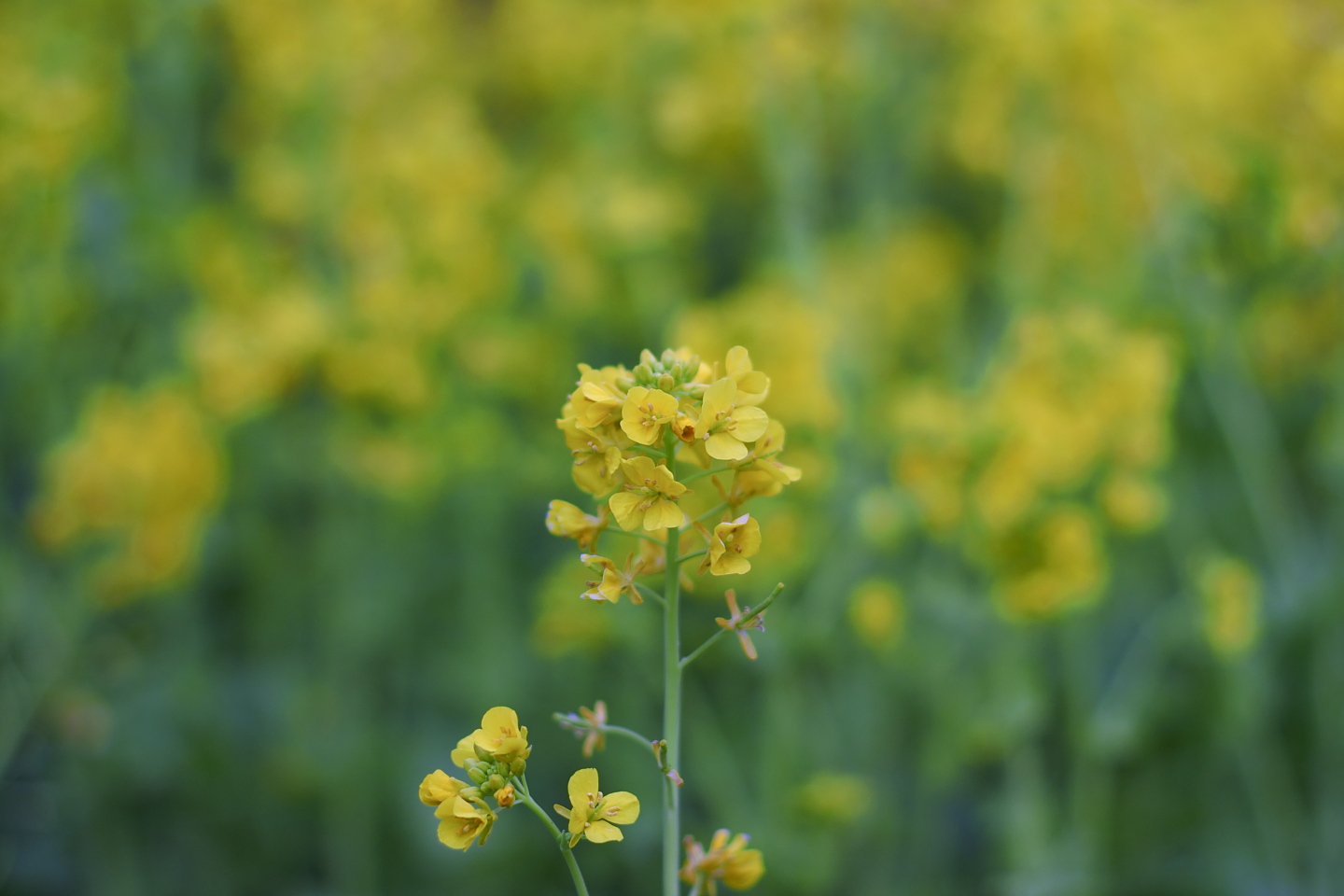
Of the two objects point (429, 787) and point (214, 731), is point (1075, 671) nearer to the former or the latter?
point (429, 787)

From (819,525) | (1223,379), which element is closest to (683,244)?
(819,525)

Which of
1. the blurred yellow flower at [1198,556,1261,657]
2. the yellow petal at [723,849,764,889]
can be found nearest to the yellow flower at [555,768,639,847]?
the yellow petal at [723,849,764,889]

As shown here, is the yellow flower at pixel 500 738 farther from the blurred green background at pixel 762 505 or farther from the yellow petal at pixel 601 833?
the blurred green background at pixel 762 505

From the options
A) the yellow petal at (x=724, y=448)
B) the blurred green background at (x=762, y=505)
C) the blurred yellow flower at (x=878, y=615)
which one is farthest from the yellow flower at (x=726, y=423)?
the blurred yellow flower at (x=878, y=615)

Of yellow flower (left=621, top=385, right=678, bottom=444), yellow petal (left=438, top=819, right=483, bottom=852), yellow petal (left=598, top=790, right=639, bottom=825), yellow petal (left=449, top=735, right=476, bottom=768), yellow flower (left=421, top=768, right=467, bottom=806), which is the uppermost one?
yellow flower (left=621, top=385, right=678, bottom=444)

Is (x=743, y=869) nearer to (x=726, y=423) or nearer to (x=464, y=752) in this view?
(x=464, y=752)

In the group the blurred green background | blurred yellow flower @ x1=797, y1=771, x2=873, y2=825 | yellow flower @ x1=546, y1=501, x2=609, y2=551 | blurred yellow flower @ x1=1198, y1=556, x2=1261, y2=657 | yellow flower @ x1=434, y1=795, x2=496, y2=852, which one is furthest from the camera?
the blurred green background

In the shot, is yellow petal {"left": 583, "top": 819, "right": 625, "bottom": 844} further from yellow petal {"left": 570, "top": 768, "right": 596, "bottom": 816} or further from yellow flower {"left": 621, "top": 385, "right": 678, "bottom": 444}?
yellow flower {"left": 621, "top": 385, "right": 678, "bottom": 444}
